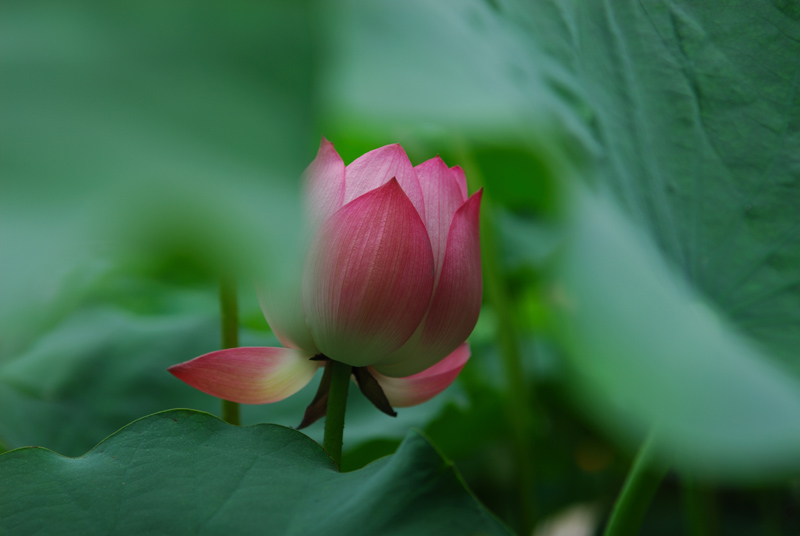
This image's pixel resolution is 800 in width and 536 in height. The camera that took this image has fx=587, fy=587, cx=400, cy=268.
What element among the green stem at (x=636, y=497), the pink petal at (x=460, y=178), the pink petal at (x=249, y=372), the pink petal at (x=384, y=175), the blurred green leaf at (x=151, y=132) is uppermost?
the blurred green leaf at (x=151, y=132)

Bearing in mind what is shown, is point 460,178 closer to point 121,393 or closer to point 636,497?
point 636,497

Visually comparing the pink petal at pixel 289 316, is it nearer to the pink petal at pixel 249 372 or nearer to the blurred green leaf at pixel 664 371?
the pink petal at pixel 249 372

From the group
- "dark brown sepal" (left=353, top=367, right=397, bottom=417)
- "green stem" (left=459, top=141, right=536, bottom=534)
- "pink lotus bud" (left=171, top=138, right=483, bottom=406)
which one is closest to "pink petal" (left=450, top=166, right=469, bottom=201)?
"pink lotus bud" (left=171, top=138, right=483, bottom=406)

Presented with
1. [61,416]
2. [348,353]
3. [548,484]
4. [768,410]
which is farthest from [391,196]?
[548,484]

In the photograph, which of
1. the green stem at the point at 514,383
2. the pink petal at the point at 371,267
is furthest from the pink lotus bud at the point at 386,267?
the green stem at the point at 514,383

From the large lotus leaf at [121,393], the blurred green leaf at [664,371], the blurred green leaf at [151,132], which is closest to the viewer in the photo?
the blurred green leaf at [151,132]

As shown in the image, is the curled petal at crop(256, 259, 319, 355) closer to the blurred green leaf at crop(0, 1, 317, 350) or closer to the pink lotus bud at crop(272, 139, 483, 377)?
the pink lotus bud at crop(272, 139, 483, 377)
